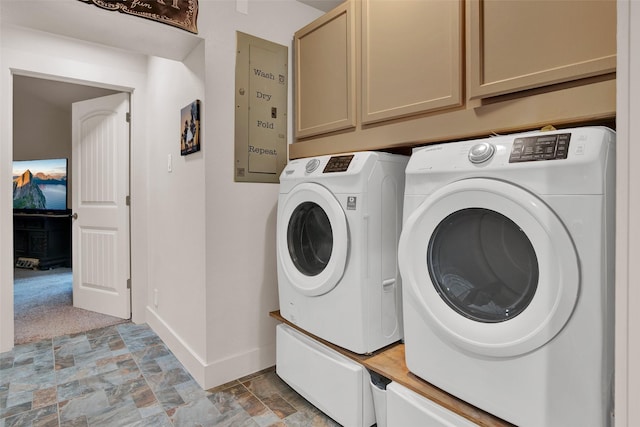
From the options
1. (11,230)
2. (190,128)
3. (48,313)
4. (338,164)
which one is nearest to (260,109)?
(190,128)

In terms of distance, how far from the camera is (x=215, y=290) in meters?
1.95

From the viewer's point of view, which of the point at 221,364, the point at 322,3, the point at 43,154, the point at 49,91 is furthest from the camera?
the point at 43,154

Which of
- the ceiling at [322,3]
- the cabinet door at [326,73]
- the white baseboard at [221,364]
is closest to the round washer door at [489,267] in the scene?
the cabinet door at [326,73]

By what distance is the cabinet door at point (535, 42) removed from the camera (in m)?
1.01

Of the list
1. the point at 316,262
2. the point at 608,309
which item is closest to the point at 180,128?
the point at 316,262

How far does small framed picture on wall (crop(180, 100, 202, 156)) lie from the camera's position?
1956 mm

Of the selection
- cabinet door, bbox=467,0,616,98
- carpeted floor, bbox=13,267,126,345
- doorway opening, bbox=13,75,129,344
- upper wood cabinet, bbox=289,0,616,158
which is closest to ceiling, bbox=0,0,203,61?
upper wood cabinet, bbox=289,0,616,158

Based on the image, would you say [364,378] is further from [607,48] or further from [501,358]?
[607,48]

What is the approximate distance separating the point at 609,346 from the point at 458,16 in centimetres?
120

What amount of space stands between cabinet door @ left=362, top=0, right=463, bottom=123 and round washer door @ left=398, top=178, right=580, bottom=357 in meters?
0.47

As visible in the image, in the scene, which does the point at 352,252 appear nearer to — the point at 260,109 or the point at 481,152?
the point at 481,152

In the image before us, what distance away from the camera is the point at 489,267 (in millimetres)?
1187

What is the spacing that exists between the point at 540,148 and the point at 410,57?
2.39ft

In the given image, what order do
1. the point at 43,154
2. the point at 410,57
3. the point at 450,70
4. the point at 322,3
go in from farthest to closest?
the point at 43,154
the point at 322,3
the point at 410,57
the point at 450,70
